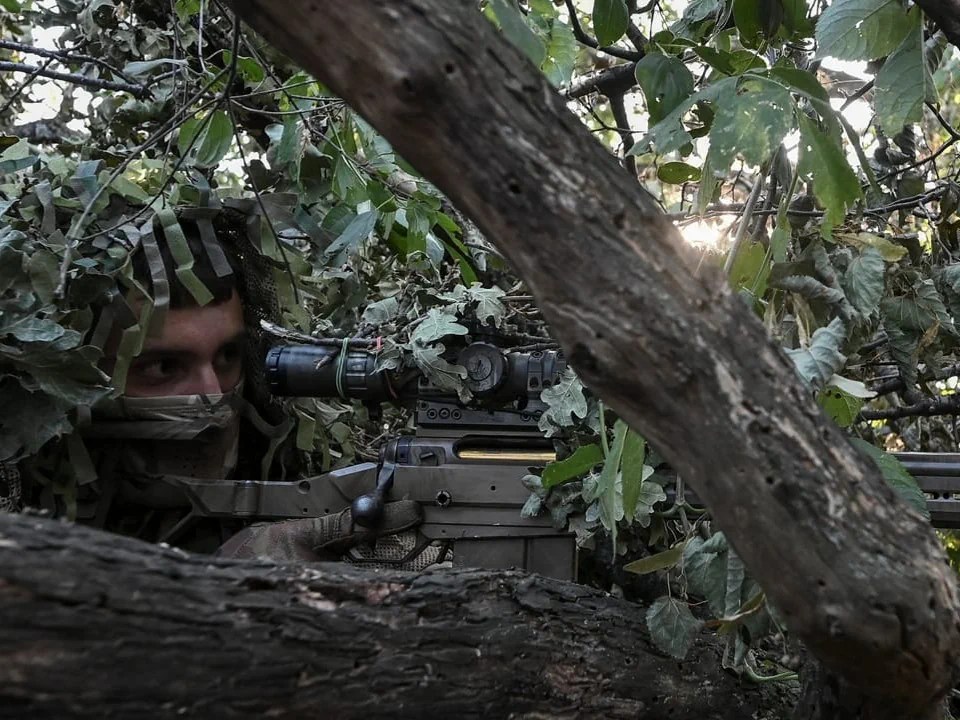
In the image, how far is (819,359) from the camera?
5.21 ft

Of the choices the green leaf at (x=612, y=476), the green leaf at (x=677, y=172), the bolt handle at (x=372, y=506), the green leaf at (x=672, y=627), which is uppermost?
the green leaf at (x=677, y=172)

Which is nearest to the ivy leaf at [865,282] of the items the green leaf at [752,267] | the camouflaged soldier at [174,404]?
the green leaf at [752,267]

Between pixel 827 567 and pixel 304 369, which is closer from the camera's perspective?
pixel 827 567

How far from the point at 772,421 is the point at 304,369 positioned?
5.90 ft

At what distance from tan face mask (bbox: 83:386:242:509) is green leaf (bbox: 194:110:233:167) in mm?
970

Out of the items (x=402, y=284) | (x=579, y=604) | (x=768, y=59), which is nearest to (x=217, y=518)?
(x=402, y=284)

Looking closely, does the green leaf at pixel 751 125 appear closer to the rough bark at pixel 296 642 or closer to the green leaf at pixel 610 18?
the green leaf at pixel 610 18

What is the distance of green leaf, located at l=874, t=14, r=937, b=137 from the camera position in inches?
64.1

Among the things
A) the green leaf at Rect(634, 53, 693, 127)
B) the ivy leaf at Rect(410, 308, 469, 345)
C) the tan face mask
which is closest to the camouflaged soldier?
the tan face mask

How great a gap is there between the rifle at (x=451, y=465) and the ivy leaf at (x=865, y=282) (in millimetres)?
779

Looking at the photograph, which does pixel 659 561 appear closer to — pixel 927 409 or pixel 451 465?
pixel 451 465

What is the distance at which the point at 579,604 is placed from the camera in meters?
1.85

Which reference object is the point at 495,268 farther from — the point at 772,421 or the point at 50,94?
the point at 50,94

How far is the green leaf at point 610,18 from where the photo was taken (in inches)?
76.4
